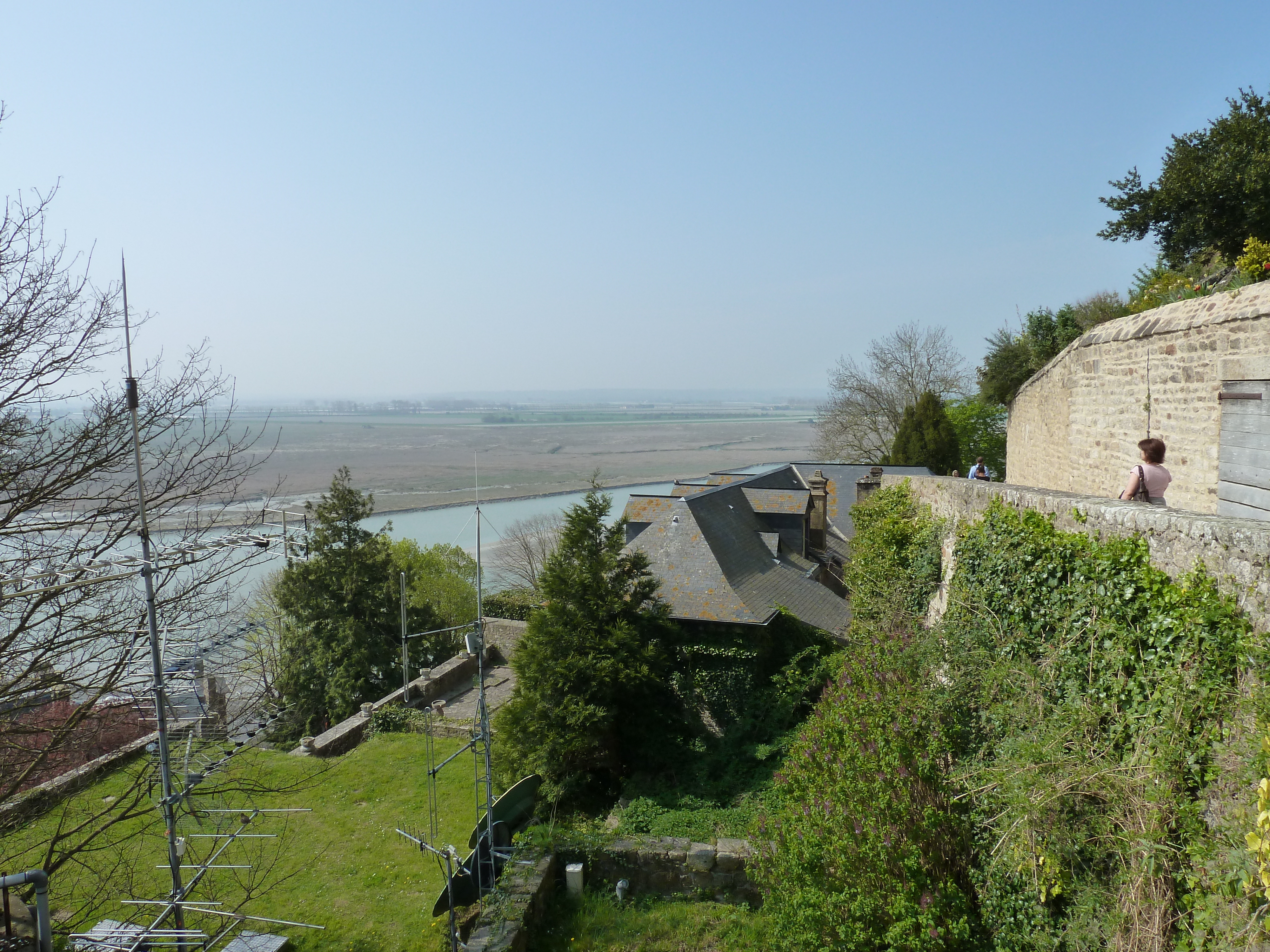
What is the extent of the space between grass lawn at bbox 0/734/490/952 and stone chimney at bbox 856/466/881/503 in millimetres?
13419

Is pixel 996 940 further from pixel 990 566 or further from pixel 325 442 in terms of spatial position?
pixel 325 442

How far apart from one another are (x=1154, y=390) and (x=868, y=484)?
13.9 metres

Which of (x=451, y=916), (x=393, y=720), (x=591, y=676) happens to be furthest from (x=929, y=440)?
(x=451, y=916)

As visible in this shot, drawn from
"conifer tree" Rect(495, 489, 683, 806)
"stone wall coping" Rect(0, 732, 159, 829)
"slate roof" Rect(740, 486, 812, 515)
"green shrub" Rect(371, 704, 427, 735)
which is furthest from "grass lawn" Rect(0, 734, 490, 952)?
"slate roof" Rect(740, 486, 812, 515)

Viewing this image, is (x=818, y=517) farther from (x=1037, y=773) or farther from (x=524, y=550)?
(x=524, y=550)

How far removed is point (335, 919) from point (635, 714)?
5731 mm

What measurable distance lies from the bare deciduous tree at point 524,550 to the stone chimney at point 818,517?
59.1ft

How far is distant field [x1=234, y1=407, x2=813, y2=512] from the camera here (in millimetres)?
60219

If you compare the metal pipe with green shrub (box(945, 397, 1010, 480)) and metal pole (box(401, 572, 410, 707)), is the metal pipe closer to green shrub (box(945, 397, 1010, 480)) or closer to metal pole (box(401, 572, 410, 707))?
metal pole (box(401, 572, 410, 707))

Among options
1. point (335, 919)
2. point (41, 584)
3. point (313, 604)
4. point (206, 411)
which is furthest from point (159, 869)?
point (313, 604)

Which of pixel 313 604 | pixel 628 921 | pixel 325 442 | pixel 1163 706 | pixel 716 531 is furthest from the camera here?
pixel 325 442

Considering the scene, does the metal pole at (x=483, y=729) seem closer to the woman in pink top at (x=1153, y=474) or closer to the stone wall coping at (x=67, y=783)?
the stone wall coping at (x=67, y=783)

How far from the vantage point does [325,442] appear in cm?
8806

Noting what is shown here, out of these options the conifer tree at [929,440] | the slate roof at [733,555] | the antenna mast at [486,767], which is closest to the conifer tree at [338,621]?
the slate roof at [733,555]
